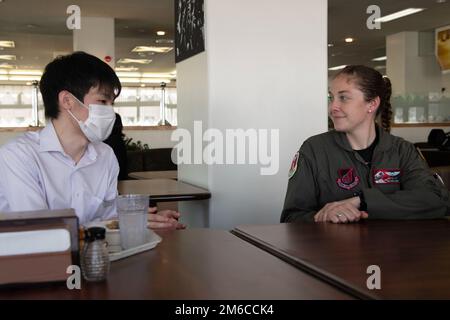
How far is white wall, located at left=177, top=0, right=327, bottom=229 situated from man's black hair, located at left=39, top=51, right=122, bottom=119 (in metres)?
1.11

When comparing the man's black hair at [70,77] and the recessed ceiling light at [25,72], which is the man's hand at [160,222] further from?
the recessed ceiling light at [25,72]

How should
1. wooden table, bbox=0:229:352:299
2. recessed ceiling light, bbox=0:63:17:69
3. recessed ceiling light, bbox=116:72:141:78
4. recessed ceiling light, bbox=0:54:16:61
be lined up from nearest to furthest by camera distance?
wooden table, bbox=0:229:352:299
recessed ceiling light, bbox=0:54:16:61
recessed ceiling light, bbox=0:63:17:69
recessed ceiling light, bbox=116:72:141:78

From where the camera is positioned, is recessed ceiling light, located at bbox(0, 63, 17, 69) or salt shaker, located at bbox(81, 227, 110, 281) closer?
salt shaker, located at bbox(81, 227, 110, 281)

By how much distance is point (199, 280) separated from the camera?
106cm

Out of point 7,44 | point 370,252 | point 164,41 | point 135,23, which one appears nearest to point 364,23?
point 135,23

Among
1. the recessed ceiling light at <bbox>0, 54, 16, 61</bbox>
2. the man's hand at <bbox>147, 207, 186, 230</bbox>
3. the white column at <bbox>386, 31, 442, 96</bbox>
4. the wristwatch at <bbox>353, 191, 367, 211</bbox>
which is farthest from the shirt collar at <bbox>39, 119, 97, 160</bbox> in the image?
the recessed ceiling light at <bbox>0, 54, 16, 61</bbox>

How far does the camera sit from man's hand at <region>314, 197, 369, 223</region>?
176 centimetres

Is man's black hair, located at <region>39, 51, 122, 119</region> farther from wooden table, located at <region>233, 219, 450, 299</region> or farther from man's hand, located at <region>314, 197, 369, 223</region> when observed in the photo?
man's hand, located at <region>314, 197, 369, 223</region>

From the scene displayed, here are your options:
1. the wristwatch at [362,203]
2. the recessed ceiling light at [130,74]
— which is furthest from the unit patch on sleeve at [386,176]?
the recessed ceiling light at [130,74]

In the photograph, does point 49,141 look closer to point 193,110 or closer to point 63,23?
point 193,110

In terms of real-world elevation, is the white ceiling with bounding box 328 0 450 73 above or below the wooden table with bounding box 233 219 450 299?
above

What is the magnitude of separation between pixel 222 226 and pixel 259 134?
57cm

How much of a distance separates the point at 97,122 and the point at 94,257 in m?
0.90
